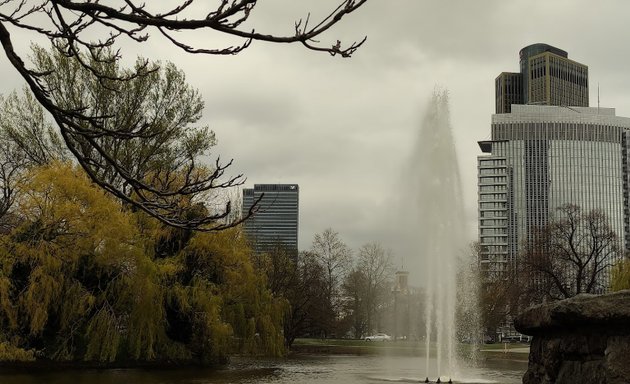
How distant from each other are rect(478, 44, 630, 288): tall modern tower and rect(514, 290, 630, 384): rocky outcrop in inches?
4107

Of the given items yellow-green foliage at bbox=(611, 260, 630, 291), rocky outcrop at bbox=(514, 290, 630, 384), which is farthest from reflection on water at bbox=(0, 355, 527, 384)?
rocky outcrop at bbox=(514, 290, 630, 384)

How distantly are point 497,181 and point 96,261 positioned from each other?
110 metres

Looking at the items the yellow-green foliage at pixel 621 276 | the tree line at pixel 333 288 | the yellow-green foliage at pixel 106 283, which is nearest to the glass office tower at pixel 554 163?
the tree line at pixel 333 288

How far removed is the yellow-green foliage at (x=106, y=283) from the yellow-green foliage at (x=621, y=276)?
1596 centimetres

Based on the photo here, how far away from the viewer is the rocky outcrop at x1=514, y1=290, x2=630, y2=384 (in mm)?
5172

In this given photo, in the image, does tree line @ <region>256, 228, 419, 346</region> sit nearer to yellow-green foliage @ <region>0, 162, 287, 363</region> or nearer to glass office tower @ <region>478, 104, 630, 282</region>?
yellow-green foliage @ <region>0, 162, 287, 363</region>

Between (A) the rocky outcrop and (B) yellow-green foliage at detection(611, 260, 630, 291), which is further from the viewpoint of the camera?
(B) yellow-green foliage at detection(611, 260, 630, 291)

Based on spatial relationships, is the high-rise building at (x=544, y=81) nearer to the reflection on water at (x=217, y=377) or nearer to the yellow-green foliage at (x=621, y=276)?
the yellow-green foliage at (x=621, y=276)

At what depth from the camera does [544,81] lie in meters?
152

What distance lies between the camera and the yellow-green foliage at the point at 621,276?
29.0m

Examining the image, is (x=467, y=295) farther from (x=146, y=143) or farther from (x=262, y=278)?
(x=146, y=143)

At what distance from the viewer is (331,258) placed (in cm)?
5378

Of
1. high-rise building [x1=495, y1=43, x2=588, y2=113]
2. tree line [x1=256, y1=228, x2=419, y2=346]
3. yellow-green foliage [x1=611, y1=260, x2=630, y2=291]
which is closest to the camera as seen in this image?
yellow-green foliage [x1=611, y1=260, x2=630, y2=291]

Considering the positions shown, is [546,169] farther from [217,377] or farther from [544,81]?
[217,377]
